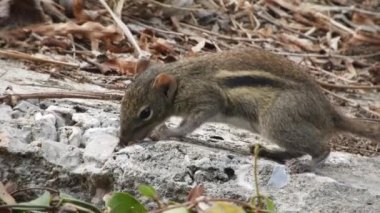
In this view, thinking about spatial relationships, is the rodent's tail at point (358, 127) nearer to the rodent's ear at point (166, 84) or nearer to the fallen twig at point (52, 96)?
the rodent's ear at point (166, 84)

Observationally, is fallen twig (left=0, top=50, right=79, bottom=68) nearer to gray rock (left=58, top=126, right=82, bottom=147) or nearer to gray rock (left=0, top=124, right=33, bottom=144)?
gray rock (left=58, top=126, right=82, bottom=147)

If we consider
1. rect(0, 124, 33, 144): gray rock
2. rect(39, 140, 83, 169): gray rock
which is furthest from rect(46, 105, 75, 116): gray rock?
rect(39, 140, 83, 169): gray rock

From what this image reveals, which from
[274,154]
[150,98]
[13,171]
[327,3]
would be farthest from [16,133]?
[327,3]

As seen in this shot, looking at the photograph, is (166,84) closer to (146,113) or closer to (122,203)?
(146,113)

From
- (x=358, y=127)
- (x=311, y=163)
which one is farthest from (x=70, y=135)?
(x=358, y=127)

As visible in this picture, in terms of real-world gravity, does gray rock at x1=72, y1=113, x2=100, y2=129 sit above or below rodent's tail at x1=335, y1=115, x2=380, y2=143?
below

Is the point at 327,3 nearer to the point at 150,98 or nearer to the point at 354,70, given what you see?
the point at 354,70

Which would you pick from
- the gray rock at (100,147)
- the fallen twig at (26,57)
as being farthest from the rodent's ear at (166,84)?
the fallen twig at (26,57)
